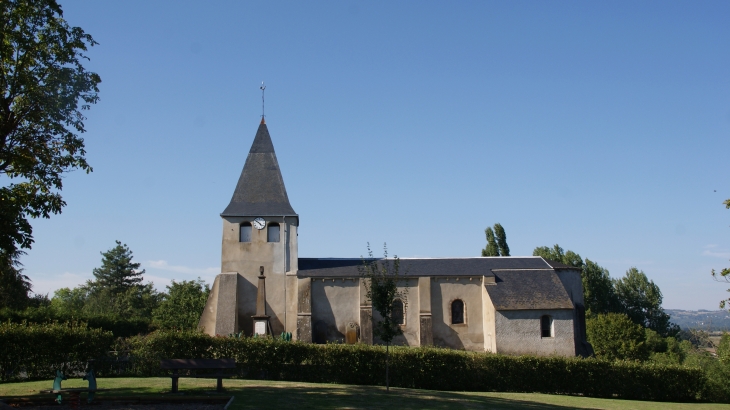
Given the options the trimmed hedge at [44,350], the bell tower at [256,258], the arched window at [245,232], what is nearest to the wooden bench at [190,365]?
the trimmed hedge at [44,350]

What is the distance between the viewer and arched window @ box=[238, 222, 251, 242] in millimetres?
37562

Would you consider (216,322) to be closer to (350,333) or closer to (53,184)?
(350,333)

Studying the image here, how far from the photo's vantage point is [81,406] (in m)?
14.3

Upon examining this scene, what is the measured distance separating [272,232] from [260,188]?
3.07 m

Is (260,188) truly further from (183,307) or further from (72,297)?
(72,297)

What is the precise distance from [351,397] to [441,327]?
20.5 m

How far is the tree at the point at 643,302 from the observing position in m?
76.4

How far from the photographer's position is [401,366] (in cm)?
2462

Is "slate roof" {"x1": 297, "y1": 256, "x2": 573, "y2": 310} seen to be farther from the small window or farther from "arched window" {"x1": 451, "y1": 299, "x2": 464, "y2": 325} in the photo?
the small window

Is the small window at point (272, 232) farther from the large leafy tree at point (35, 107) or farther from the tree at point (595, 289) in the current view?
the tree at point (595, 289)

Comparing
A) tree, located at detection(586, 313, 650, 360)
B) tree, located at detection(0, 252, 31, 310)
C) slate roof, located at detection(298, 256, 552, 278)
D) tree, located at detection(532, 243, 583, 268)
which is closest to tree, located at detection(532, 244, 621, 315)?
tree, located at detection(532, 243, 583, 268)

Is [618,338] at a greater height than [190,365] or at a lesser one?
lesser

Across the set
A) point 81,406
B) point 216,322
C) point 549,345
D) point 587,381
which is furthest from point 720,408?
point 216,322

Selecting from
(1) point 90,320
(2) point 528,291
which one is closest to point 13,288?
(1) point 90,320
